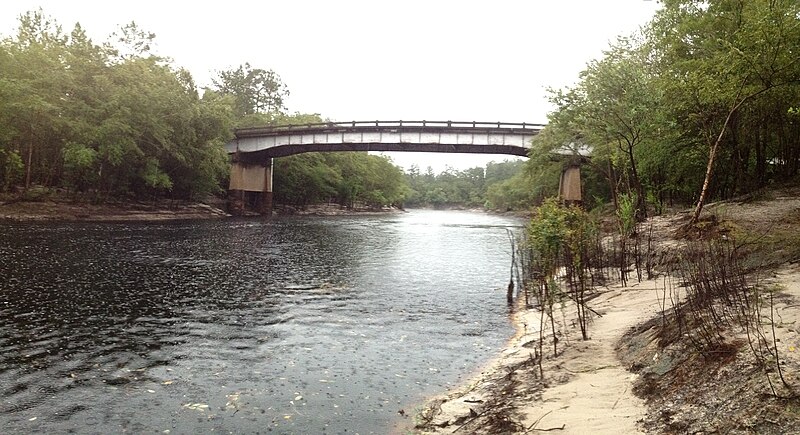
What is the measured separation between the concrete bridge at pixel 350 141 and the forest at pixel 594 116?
230 inches

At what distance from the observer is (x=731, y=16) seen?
21094mm

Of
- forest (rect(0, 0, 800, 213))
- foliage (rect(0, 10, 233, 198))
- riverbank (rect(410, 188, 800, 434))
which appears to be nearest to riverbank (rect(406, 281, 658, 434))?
riverbank (rect(410, 188, 800, 434))

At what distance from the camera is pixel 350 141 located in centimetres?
5753

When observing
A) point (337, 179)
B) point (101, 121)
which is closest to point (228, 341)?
point (101, 121)

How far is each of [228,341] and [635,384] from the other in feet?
24.6

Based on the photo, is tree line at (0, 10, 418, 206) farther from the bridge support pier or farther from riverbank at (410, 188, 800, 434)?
riverbank at (410, 188, 800, 434)

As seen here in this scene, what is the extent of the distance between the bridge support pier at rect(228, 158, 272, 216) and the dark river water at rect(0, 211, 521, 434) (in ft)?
137

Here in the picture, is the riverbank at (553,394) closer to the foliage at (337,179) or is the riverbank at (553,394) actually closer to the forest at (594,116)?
the forest at (594,116)

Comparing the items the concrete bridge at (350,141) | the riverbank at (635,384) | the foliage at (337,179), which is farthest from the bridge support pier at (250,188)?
the riverbank at (635,384)

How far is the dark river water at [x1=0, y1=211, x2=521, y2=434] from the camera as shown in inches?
258

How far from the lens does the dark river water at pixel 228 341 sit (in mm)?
6551

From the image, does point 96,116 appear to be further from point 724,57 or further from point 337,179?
point 337,179

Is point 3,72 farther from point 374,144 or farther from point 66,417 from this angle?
point 66,417

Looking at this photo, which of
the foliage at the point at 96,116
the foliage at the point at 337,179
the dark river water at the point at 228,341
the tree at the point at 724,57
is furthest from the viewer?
the foliage at the point at 337,179
